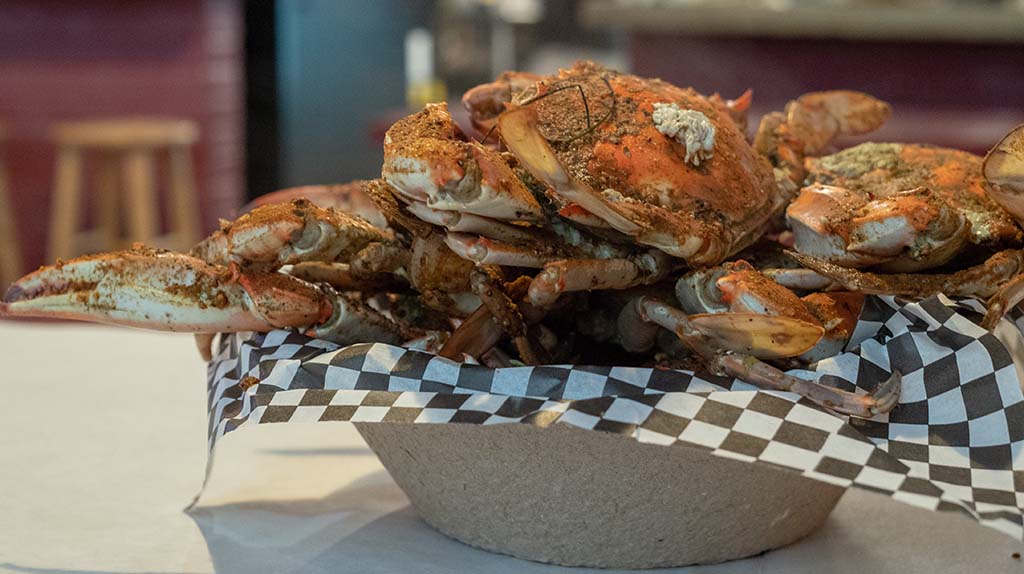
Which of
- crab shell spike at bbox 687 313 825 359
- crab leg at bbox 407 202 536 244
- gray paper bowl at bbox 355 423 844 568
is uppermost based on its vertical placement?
crab leg at bbox 407 202 536 244

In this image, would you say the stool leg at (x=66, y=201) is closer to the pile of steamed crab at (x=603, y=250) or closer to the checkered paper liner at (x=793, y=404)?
the pile of steamed crab at (x=603, y=250)

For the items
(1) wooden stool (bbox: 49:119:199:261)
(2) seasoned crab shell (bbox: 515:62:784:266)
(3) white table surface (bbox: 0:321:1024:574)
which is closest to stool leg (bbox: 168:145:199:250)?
(1) wooden stool (bbox: 49:119:199:261)

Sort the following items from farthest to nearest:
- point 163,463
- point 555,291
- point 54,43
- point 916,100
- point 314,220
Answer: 1. point 54,43
2. point 916,100
3. point 163,463
4. point 314,220
5. point 555,291

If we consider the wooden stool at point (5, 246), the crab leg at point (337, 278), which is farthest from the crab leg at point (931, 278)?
the wooden stool at point (5, 246)

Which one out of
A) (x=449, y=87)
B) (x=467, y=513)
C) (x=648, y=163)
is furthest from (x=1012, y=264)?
(x=449, y=87)

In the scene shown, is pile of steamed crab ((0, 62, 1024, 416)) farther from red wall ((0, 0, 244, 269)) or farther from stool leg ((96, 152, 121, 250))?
red wall ((0, 0, 244, 269))

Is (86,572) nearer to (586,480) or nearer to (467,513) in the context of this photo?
(467,513)

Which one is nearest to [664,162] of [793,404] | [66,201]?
[793,404]
